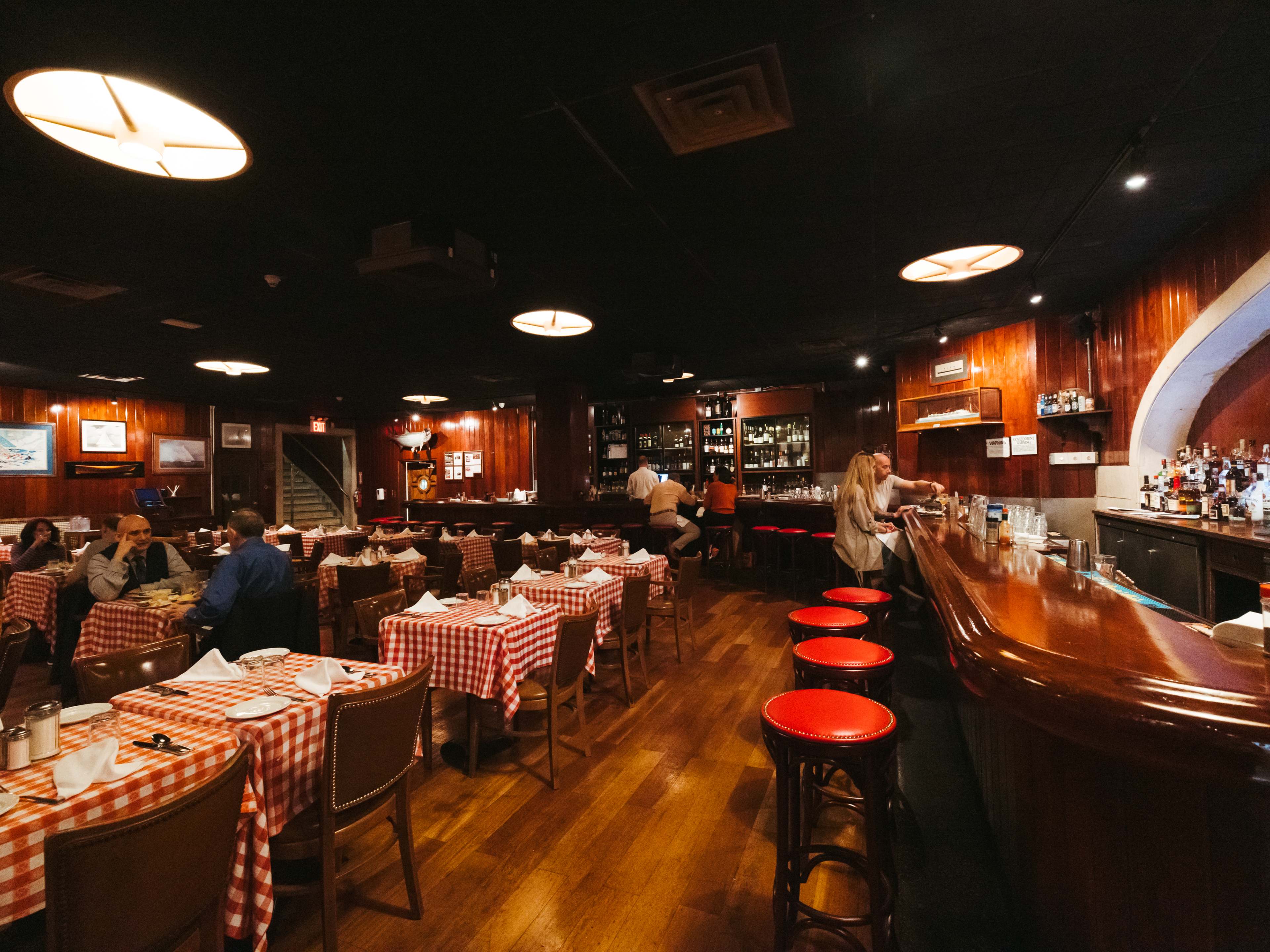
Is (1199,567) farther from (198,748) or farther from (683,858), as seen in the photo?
(198,748)

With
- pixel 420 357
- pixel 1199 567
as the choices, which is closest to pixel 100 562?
pixel 420 357

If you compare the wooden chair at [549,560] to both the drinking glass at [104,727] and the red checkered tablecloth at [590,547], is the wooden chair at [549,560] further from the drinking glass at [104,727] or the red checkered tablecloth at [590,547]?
the drinking glass at [104,727]

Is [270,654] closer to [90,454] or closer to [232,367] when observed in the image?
[232,367]

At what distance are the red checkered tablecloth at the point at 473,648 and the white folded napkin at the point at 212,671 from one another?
0.86 metres

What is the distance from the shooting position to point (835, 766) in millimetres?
1868

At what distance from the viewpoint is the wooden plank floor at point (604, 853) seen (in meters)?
2.08

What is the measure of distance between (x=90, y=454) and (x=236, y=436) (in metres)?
2.35

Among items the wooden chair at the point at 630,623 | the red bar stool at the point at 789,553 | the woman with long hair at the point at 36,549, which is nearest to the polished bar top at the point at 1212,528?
the red bar stool at the point at 789,553

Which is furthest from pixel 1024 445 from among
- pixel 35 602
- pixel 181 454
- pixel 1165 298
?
pixel 181 454

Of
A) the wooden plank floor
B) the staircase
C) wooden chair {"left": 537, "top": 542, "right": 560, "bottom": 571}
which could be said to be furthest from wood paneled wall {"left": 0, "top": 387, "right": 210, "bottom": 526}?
the wooden plank floor

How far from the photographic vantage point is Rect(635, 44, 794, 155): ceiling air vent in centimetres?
248

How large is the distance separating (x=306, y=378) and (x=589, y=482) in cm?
495

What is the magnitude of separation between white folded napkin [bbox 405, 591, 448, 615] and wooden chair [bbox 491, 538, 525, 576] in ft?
8.53

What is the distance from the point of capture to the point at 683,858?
2482mm
